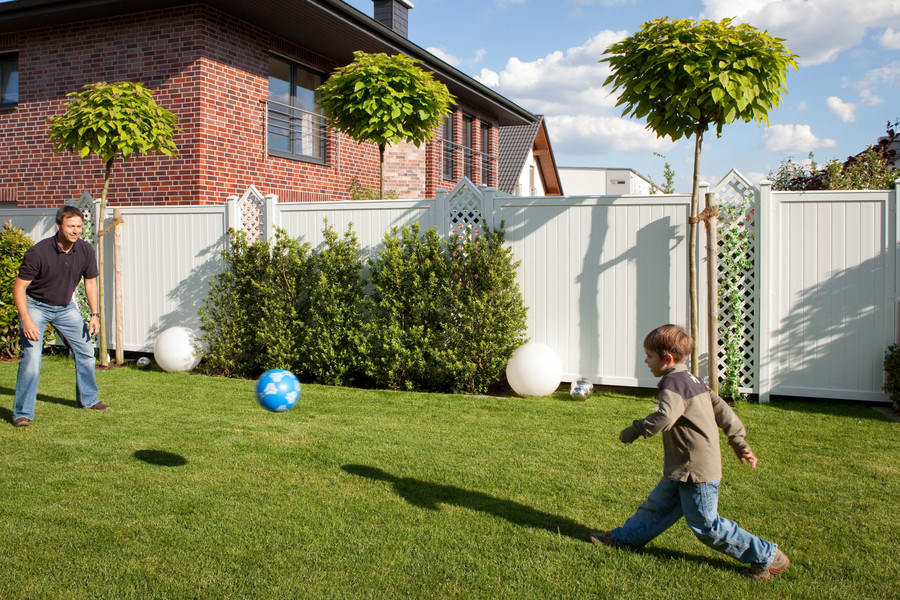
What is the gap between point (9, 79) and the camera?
503 inches

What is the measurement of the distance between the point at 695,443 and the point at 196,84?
951 centimetres

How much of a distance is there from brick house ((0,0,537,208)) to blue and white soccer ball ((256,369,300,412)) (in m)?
6.48

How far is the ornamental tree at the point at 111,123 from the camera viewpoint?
28.9 ft

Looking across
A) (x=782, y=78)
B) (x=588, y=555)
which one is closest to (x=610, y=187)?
(x=782, y=78)

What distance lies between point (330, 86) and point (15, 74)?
656 cm

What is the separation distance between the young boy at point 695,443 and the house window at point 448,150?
1506 cm

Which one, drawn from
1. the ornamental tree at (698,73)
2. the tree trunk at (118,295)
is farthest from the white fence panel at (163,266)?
the ornamental tree at (698,73)

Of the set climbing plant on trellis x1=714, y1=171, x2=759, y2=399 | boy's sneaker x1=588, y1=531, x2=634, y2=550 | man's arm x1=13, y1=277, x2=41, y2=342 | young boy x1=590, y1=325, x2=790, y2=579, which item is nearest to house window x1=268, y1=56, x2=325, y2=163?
man's arm x1=13, y1=277, x2=41, y2=342

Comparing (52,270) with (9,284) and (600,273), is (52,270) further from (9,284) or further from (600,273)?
(600,273)

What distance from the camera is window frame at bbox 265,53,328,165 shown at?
12.2 meters

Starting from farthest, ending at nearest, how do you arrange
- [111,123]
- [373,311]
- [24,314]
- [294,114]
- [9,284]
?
[294,114], [9,284], [111,123], [373,311], [24,314]

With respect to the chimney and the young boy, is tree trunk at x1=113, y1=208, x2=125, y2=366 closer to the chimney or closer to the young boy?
the young boy

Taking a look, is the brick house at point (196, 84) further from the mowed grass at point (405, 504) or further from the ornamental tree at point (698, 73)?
the mowed grass at point (405, 504)

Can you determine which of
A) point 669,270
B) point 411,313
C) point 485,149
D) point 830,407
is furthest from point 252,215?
point 485,149
